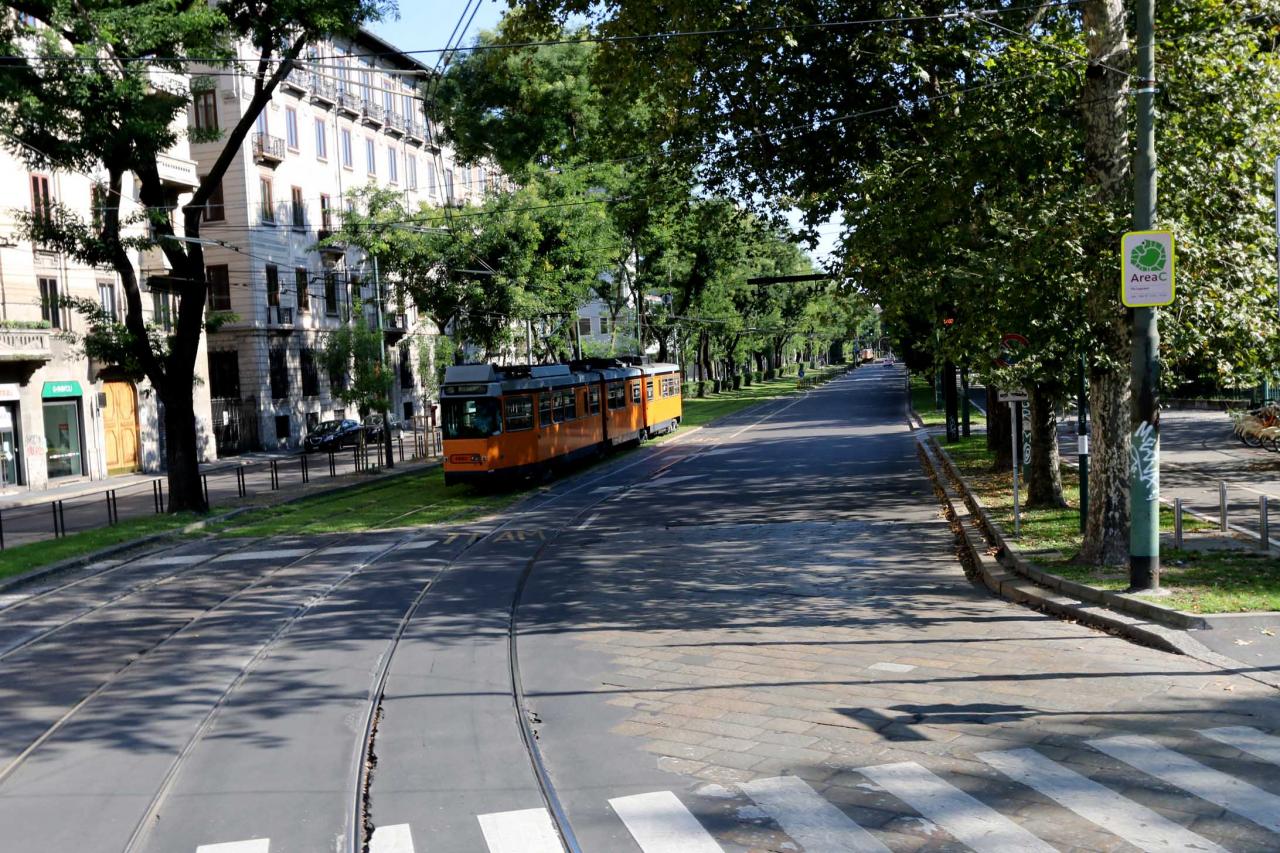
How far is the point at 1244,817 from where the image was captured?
5.79 m

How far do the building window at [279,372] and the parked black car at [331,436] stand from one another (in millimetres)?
2289

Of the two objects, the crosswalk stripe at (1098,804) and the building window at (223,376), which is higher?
the building window at (223,376)

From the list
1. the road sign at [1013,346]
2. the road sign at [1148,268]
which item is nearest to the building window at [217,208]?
the road sign at [1013,346]

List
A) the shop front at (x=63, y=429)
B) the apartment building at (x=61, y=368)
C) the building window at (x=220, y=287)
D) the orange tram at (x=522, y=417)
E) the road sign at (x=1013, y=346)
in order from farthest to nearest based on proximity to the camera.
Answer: the building window at (x=220, y=287) < the shop front at (x=63, y=429) < the apartment building at (x=61, y=368) < the orange tram at (x=522, y=417) < the road sign at (x=1013, y=346)

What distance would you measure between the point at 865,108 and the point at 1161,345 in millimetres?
9047

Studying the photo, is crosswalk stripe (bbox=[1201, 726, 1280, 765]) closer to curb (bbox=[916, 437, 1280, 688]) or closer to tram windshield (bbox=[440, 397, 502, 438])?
curb (bbox=[916, 437, 1280, 688])

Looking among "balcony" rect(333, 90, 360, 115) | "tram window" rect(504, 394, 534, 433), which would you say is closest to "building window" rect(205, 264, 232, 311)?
"balcony" rect(333, 90, 360, 115)

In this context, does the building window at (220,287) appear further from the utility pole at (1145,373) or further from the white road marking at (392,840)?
the white road marking at (392,840)

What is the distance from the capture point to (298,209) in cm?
5041

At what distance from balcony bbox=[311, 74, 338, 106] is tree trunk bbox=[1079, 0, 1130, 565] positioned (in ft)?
144

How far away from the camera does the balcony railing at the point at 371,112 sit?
182ft

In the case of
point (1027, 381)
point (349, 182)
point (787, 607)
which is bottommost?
point (787, 607)

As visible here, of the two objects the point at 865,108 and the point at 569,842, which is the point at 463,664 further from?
the point at 865,108

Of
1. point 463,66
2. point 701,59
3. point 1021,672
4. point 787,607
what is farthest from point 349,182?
point 1021,672
